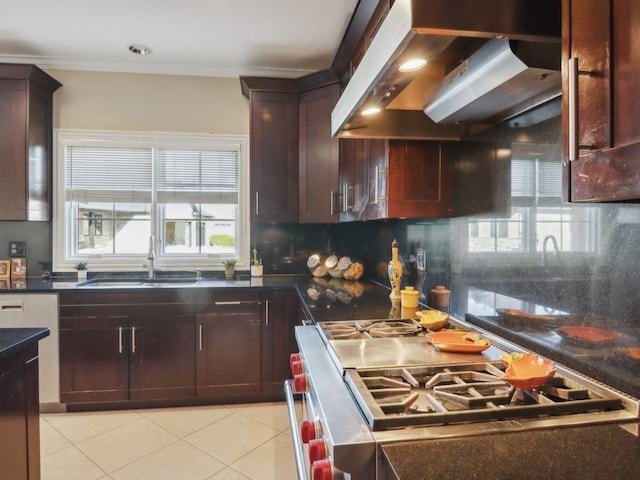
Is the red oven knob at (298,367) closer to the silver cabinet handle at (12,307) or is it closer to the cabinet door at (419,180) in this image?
the cabinet door at (419,180)

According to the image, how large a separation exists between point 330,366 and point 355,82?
2.85 feet

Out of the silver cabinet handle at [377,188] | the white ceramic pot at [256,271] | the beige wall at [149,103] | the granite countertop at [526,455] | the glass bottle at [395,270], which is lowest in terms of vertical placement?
the granite countertop at [526,455]

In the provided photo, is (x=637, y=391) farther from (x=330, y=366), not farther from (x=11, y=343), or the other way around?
(x=11, y=343)

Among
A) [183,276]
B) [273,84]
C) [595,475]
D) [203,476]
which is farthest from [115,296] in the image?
[595,475]

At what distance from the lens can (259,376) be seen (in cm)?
296

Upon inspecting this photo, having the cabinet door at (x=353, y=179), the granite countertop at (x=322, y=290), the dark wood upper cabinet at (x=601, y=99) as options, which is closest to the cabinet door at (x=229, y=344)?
the granite countertop at (x=322, y=290)

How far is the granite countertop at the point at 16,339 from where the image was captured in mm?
1388

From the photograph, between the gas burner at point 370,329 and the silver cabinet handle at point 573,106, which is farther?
the gas burner at point 370,329

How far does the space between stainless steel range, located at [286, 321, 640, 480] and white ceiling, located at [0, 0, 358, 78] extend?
214cm

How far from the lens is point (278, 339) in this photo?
9.79ft

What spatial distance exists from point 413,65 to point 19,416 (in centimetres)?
183

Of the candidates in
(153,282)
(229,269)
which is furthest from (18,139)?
(229,269)

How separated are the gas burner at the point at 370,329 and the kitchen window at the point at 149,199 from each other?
199 cm

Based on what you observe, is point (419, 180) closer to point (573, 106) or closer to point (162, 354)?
point (573, 106)
